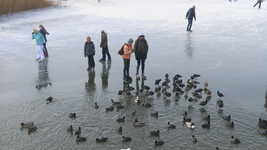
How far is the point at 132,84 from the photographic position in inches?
467

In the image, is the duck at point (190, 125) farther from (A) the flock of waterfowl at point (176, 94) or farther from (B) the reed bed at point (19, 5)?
(B) the reed bed at point (19, 5)

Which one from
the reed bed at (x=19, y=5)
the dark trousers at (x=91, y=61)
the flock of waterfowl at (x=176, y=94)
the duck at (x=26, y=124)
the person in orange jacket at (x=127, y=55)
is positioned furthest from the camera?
the reed bed at (x=19, y=5)

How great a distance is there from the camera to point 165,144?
23.8 feet

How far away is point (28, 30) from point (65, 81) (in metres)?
14.7

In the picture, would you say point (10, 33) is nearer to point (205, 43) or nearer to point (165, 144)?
point (205, 43)

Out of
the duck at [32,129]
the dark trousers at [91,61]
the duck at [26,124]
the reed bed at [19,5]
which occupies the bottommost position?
the duck at [32,129]

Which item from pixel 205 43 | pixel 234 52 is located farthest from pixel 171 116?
pixel 205 43

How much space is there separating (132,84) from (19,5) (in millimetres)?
27036

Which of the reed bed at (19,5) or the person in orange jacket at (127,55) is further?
the reed bed at (19,5)

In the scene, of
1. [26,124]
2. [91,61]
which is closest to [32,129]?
[26,124]

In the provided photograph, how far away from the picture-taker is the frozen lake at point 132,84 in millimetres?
7637

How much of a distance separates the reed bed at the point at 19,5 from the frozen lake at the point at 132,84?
26.6 feet

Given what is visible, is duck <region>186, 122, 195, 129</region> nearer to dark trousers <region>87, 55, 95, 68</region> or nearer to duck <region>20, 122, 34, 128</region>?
duck <region>20, 122, 34, 128</region>

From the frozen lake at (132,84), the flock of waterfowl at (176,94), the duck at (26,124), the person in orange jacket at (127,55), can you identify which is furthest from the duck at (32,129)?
the person in orange jacket at (127,55)
